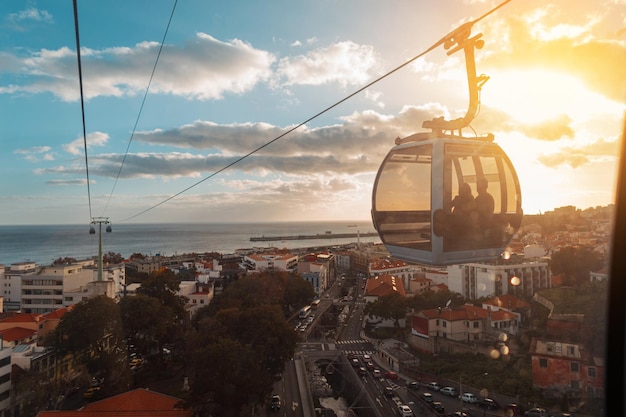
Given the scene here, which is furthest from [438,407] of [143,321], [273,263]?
[273,263]

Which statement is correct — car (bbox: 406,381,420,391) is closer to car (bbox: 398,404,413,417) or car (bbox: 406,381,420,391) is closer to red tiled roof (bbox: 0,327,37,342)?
car (bbox: 398,404,413,417)

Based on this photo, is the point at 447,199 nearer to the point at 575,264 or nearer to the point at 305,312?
the point at 575,264

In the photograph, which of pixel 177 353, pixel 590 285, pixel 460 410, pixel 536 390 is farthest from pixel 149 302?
pixel 590 285

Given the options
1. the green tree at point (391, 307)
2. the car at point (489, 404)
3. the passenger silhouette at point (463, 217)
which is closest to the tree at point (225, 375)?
the car at point (489, 404)

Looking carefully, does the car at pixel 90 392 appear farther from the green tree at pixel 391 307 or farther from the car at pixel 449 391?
the green tree at pixel 391 307

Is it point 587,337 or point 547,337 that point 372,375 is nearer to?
point 547,337

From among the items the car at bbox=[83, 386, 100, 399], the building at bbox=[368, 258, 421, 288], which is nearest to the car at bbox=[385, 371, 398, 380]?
the car at bbox=[83, 386, 100, 399]
